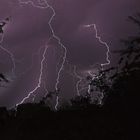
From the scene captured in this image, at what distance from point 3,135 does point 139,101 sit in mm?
5861

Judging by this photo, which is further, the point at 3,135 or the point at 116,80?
the point at 116,80

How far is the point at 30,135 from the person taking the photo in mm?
20875

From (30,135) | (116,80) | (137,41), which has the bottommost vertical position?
(116,80)

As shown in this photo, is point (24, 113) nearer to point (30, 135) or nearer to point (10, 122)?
point (10, 122)

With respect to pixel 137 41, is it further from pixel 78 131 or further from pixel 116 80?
pixel 78 131

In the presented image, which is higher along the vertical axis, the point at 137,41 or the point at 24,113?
the point at 137,41

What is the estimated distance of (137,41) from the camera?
926 inches

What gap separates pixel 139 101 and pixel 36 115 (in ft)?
14.6

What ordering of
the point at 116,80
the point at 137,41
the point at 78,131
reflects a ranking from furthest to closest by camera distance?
the point at 116,80 → the point at 137,41 → the point at 78,131

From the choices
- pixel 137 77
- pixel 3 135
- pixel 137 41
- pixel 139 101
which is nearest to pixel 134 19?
pixel 137 41

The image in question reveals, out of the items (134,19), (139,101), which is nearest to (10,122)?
(139,101)

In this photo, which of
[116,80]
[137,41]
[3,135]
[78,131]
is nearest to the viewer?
[78,131]

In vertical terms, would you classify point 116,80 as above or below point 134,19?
below

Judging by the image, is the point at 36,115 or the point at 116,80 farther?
the point at 116,80
